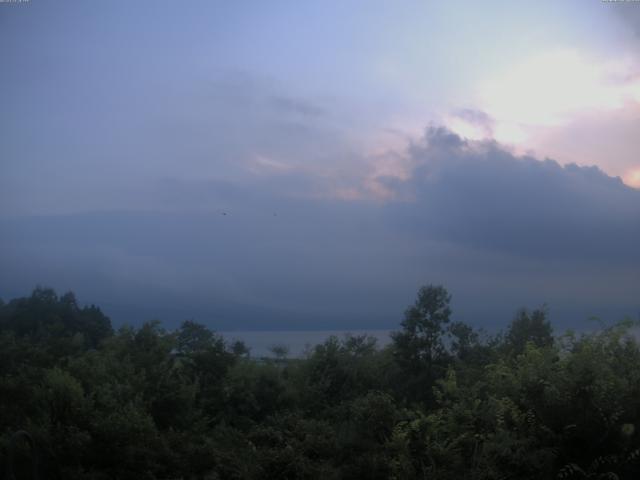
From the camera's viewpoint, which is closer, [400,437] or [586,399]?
[586,399]

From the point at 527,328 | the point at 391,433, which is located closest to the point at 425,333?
the point at 527,328

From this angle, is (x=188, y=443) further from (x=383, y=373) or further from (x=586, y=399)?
(x=383, y=373)

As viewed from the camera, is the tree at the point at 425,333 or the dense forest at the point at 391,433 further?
the tree at the point at 425,333

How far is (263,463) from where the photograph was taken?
7801mm

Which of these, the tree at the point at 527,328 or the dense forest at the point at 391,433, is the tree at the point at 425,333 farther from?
the dense forest at the point at 391,433

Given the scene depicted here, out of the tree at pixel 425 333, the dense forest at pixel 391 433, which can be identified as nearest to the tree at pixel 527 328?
the tree at pixel 425 333

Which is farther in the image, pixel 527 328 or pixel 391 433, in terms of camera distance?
pixel 527 328

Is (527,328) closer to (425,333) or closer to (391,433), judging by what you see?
(425,333)

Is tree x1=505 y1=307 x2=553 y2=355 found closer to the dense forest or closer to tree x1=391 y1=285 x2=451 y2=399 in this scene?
tree x1=391 y1=285 x2=451 y2=399

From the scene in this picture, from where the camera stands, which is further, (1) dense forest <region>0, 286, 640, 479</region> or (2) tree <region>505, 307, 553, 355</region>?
(2) tree <region>505, 307, 553, 355</region>

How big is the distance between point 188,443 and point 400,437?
3.37 m

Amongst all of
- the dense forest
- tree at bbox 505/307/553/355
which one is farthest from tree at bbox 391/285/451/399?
the dense forest

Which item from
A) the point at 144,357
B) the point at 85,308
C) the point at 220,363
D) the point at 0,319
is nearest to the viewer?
the point at 144,357

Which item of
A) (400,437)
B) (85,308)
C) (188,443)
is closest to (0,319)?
(85,308)
